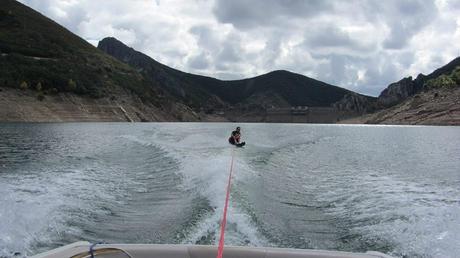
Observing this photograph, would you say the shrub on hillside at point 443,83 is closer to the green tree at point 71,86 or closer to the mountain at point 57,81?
the mountain at point 57,81

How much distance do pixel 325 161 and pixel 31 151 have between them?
19764mm

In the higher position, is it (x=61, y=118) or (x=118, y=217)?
(x=61, y=118)

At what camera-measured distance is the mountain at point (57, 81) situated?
324 feet

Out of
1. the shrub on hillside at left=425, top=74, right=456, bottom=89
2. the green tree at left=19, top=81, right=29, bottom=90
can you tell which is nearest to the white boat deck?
the green tree at left=19, top=81, right=29, bottom=90

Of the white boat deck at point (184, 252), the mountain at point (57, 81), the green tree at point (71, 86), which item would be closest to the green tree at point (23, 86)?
the mountain at point (57, 81)

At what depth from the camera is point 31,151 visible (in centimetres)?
3145

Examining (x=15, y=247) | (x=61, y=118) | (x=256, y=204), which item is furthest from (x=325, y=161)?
(x=61, y=118)

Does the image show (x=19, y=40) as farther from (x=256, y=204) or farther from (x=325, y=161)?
(x=256, y=204)

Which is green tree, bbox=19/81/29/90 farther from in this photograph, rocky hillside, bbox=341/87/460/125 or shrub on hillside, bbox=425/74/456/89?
shrub on hillside, bbox=425/74/456/89

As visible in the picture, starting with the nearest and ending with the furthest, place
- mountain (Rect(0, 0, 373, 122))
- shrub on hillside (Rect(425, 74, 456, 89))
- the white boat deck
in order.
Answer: the white boat deck < mountain (Rect(0, 0, 373, 122)) < shrub on hillside (Rect(425, 74, 456, 89))

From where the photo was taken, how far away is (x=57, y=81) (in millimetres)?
113688

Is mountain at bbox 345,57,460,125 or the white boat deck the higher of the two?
mountain at bbox 345,57,460,125

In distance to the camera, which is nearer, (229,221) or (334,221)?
(229,221)

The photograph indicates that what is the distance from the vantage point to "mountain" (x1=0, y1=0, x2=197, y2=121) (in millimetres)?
98625
